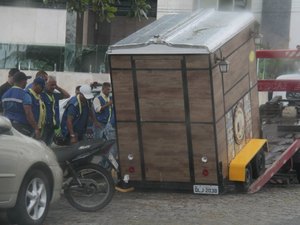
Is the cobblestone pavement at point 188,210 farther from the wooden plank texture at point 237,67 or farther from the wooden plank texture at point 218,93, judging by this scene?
the wooden plank texture at point 237,67

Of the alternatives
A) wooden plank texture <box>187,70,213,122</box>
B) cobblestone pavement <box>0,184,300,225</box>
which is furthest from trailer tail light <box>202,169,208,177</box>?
wooden plank texture <box>187,70,213,122</box>

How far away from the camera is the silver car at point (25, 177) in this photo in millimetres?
6414

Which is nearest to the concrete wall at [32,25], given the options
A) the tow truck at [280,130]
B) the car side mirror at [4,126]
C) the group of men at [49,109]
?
the tow truck at [280,130]

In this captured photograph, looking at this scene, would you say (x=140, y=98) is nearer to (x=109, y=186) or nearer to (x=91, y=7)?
(x=109, y=186)

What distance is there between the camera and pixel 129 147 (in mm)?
9250

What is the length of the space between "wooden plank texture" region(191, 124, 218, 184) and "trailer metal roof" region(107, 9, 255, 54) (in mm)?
1125

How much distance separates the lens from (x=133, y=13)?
427 inches

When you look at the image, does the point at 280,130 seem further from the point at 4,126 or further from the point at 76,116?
the point at 4,126

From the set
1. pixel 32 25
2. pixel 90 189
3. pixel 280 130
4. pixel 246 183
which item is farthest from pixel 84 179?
pixel 32 25

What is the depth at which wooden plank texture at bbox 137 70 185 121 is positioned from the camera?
8688 millimetres

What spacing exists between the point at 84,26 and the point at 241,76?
27063 mm

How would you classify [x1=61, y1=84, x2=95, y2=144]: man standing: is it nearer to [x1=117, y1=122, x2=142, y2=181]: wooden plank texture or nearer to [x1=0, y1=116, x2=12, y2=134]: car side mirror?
[x1=117, y1=122, x2=142, y2=181]: wooden plank texture

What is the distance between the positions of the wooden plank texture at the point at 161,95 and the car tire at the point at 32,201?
7.75ft

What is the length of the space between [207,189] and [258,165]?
3.94 ft
